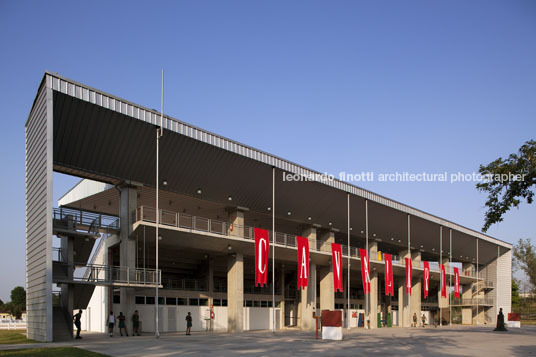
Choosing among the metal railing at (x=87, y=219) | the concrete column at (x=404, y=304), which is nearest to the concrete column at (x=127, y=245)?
the metal railing at (x=87, y=219)

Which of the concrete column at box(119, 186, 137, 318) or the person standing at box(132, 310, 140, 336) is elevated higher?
the concrete column at box(119, 186, 137, 318)

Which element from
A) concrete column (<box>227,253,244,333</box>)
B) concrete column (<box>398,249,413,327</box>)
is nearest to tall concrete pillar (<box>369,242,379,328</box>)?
concrete column (<box>398,249,413,327</box>)

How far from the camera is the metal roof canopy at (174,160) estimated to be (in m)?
27.2

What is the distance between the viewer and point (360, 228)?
53250 millimetres

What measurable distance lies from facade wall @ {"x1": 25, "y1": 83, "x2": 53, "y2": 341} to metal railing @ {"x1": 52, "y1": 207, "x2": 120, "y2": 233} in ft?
4.63

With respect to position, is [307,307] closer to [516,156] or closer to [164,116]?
[164,116]

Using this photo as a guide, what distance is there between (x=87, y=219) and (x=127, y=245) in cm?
316

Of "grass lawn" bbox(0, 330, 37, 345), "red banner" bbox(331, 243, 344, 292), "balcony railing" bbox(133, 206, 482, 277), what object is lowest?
"grass lawn" bbox(0, 330, 37, 345)

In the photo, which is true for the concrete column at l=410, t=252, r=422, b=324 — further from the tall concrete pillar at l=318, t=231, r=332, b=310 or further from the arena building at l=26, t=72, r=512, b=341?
the tall concrete pillar at l=318, t=231, r=332, b=310

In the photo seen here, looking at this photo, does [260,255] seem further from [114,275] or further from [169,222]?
[114,275]

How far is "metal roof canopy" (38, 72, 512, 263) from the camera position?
27203 mm

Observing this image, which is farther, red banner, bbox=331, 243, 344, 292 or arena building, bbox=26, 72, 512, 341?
red banner, bbox=331, 243, 344, 292

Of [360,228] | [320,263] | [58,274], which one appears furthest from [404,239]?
[58,274]

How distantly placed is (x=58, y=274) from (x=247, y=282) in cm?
2759
